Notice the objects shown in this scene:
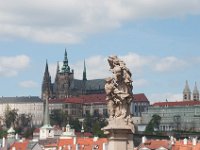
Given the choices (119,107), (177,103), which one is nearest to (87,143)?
(119,107)

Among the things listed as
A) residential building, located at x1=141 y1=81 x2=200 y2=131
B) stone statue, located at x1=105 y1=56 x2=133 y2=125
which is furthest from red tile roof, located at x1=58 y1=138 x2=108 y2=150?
residential building, located at x1=141 y1=81 x2=200 y2=131

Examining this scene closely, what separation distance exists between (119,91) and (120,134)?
2.07ft

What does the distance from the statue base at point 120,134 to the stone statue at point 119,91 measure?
0.12m

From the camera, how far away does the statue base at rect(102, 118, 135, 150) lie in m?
10.9

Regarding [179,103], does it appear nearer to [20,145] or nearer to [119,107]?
[20,145]

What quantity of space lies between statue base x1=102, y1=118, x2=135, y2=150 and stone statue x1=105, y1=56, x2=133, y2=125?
0.39 ft

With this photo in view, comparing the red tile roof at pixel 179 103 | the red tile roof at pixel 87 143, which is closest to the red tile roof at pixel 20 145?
the red tile roof at pixel 87 143

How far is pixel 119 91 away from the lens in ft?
36.3

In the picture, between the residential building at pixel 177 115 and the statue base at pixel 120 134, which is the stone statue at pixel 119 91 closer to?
the statue base at pixel 120 134

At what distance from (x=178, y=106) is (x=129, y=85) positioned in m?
178

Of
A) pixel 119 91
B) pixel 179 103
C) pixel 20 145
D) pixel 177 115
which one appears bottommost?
pixel 119 91

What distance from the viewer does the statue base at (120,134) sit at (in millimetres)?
10938

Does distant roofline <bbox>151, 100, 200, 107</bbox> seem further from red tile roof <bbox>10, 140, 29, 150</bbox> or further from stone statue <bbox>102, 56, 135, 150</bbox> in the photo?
stone statue <bbox>102, 56, 135, 150</bbox>

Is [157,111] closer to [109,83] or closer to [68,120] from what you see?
[68,120]
